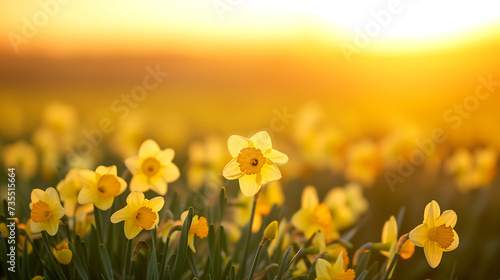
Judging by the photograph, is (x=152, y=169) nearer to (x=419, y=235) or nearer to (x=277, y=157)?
(x=277, y=157)

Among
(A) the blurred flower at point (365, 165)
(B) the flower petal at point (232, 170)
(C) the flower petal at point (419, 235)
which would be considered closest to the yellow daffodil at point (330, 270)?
(C) the flower petal at point (419, 235)

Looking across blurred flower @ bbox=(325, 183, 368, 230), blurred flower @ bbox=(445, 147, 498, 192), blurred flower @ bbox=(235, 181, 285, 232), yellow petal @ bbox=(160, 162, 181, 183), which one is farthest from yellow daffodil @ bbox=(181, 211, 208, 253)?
blurred flower @ bbox=(445, 147, 498, 192)

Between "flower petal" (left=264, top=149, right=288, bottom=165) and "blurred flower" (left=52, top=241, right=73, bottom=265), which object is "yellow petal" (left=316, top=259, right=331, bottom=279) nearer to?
"flower petal" (left=264, top=149, right=288, bottom=165)

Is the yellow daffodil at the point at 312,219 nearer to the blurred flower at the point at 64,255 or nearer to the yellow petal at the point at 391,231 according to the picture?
the yellow petal at the point at 391,231

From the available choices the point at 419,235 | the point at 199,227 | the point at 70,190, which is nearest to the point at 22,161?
the point at 70,190

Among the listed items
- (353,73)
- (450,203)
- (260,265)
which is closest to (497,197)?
(450,203)

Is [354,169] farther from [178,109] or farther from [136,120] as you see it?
[178,109]
